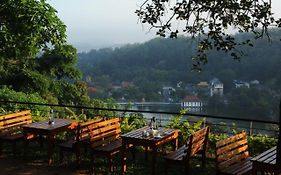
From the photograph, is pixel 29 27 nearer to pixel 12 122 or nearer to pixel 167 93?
pixel 12 122

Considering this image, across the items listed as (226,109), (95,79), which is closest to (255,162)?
(226,109)

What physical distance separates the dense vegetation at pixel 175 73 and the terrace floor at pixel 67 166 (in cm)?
245

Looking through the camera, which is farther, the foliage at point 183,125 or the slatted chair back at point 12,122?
the foliage at point 183,125

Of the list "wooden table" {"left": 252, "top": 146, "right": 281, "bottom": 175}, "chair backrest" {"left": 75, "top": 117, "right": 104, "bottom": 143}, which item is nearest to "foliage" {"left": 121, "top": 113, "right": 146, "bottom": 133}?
"chair backrest" {"left": 75, "top": 117, "right": 104, "bottom": 143}

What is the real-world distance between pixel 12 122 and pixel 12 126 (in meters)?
0.09

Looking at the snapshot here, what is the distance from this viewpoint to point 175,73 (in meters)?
27.6

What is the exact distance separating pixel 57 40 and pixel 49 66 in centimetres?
2095

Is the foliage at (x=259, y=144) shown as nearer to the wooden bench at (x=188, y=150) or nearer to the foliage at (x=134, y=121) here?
the wooden bench at (x=188, y=150)

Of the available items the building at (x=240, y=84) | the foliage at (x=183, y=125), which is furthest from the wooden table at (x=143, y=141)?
the building at (x=240, y=84)

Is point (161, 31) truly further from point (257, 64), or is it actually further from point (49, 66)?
point (49, 66)

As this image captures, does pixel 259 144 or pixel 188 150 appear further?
pixel 259 144

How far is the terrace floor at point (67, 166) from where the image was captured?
6.70 meters

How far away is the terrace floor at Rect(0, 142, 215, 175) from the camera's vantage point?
264 inches

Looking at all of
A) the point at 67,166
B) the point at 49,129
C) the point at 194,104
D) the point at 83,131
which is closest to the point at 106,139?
the point at 83,131
